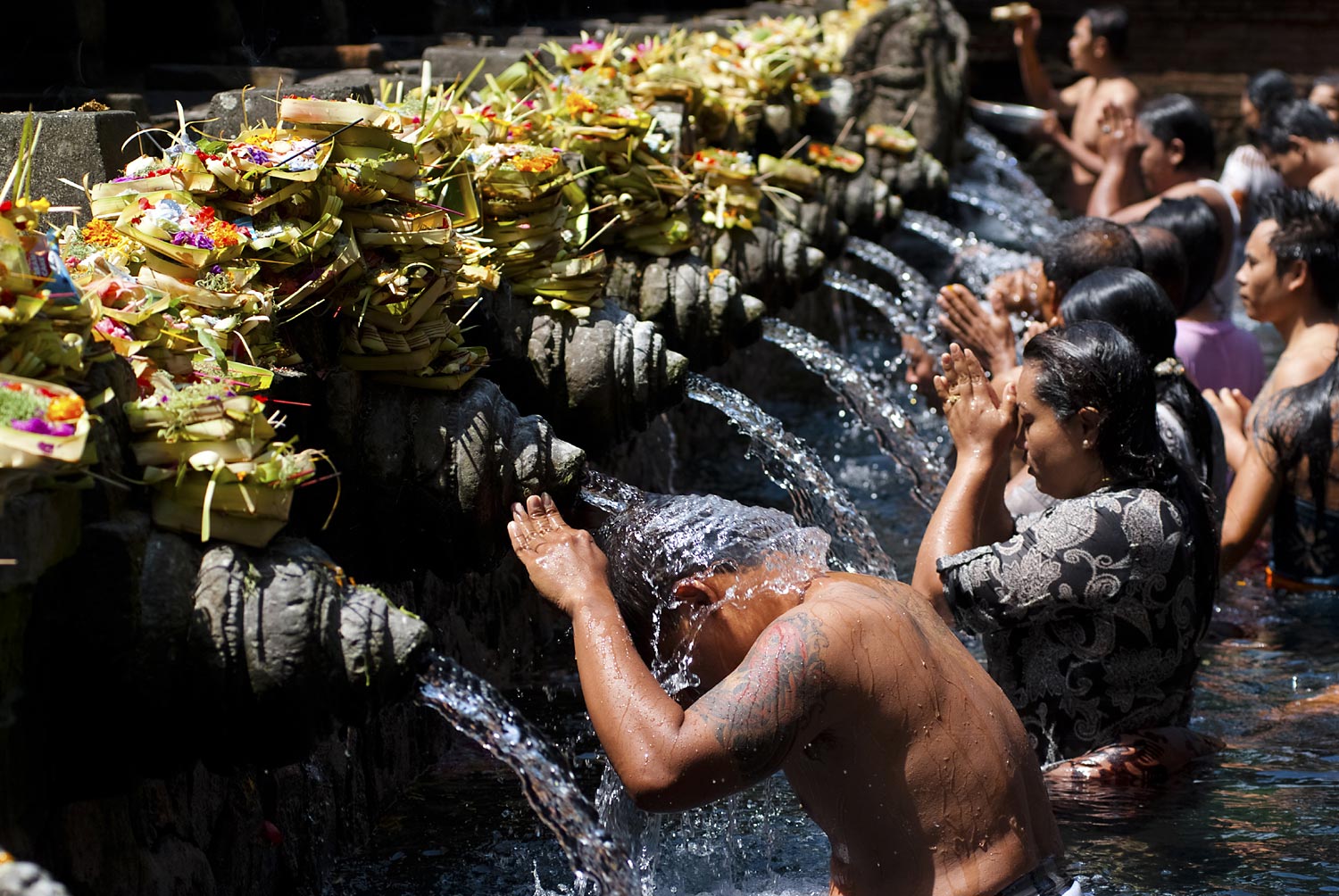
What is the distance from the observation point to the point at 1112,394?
9.26 ft

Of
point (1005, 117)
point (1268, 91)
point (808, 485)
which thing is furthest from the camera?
point (1005, 117)

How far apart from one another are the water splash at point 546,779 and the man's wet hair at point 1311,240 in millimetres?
3144

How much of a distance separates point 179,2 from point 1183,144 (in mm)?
4187

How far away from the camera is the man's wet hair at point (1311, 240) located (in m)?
4.48

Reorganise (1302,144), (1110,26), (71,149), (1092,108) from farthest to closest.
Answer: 1. (1092,108)
2. (1110,26)
3. (1302,144)
4. (71,149)

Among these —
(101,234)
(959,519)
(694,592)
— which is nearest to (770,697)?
(694,592)

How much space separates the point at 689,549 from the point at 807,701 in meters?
0.35

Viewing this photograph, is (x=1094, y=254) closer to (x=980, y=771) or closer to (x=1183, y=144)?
(x=980, y=771)

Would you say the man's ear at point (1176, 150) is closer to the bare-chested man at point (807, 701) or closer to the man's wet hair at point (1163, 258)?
the man's wet hair at point (1163, 258)

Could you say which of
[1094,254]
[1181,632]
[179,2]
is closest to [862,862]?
[1181,632]

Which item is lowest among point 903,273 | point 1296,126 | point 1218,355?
point 903,273

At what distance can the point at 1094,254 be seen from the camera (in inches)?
162

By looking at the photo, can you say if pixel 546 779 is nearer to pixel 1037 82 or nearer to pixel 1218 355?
pixel 1218 355

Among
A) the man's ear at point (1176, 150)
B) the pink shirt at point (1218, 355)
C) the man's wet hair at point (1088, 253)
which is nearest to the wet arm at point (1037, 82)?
the man's ear at point (1176, 150)
